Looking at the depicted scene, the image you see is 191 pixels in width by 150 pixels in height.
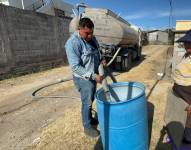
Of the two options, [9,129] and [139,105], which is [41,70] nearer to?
[9,129]

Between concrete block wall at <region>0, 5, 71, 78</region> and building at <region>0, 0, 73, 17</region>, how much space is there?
1002 centimetres

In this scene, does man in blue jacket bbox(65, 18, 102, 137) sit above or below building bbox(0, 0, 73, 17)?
below

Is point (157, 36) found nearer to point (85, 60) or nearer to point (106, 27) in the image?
point (106, 27)

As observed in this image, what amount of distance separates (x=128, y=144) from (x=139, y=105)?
22.2 inches

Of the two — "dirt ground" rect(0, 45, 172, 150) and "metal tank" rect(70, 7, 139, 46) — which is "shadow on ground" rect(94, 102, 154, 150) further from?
"metal tank" rect(70, 7, 139, 46)

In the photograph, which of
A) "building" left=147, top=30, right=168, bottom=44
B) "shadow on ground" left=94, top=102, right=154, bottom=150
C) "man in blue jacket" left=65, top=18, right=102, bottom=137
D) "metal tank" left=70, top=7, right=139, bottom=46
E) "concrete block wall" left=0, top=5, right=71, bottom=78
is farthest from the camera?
"building" left=147, top=30, right=168, bottom=44

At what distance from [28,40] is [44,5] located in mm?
15388

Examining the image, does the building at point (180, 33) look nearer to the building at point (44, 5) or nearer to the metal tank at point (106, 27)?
the metal tank at point (106, 27)

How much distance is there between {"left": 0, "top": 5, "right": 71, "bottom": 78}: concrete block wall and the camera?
9.28m

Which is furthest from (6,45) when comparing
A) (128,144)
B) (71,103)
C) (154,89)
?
(128,144)

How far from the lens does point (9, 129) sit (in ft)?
14.7

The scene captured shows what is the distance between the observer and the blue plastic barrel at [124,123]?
8.54ft

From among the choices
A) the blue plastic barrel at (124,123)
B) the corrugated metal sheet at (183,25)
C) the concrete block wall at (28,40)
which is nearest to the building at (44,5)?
the concrete block wall at (28,40)

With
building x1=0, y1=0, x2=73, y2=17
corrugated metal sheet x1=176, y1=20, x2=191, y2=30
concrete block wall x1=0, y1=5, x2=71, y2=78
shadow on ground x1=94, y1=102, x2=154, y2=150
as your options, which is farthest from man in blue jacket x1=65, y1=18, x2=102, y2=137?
building x1=0, y1=0, x2=73, y2=17
